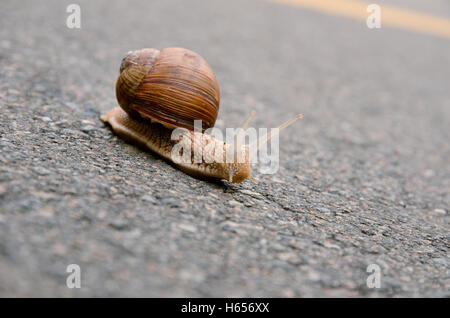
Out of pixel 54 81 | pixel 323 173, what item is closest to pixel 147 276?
pixel 323 173

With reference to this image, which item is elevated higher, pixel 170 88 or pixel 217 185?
pixel 170 88

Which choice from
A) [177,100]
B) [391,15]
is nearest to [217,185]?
[177,100]

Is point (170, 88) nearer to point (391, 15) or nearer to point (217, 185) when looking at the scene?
point (217, 185)

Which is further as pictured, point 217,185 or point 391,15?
point 391,15

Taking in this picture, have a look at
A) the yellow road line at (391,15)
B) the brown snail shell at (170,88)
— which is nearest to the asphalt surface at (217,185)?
the brown snail shell at (170,88)

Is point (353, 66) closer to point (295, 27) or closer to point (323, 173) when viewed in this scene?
point (295, 27)

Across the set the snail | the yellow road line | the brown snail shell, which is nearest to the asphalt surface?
the snail

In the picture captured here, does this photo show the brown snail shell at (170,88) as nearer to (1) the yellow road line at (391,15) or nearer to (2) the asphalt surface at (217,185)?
(2) the asphalt surface at (217,185)

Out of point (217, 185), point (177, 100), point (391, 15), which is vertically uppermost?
point (391, 15)
